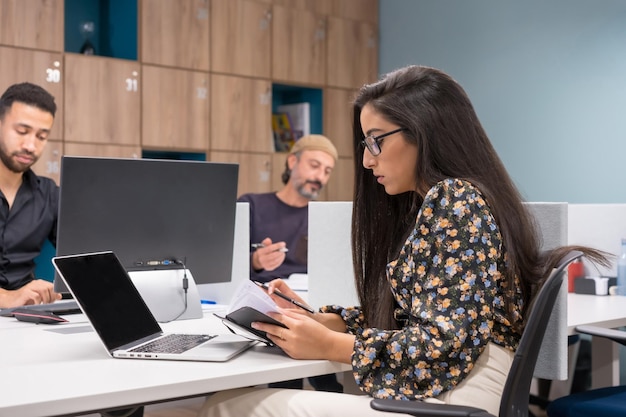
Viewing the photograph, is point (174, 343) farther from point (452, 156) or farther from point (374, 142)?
point (452, 156)

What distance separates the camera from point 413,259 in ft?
5.12

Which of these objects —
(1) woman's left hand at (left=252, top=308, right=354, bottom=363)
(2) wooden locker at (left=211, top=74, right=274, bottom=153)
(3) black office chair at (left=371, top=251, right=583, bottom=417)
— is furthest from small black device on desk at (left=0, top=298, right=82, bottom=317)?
(2) wooden locker at (left=211, top=74, right=274, bottom=153)

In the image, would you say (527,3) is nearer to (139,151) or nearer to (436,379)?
(139,151)

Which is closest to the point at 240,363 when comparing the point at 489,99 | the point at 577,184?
the point at 577,184

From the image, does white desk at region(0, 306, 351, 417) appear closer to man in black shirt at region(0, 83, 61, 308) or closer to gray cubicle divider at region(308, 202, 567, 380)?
gray cubicle divider at region(308, 202, 567, 380)

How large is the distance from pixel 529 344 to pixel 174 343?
766 millimetres

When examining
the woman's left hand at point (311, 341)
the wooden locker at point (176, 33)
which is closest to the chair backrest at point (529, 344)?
Result: the woman's left hand at point (311, 341)

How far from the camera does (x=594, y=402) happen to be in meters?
2.08

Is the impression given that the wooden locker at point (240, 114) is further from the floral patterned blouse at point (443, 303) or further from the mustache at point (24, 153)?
the floral patterned blouse at point (443, 303)

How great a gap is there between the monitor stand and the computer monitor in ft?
0.09

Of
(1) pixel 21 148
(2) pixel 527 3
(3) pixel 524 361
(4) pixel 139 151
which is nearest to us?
(3) pixel 524 361

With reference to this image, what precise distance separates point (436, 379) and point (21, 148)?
2.06m

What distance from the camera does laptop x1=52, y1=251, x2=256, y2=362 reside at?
1631 millimetres

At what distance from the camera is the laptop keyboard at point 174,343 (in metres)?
1.66
